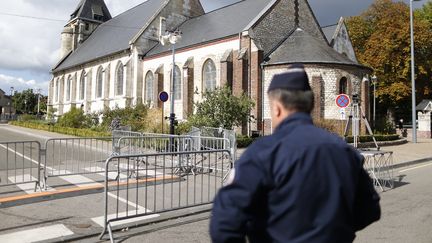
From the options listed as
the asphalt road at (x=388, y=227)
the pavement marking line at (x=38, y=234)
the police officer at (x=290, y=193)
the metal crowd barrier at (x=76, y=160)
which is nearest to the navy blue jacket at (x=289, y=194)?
the police officer at (x=290, y=193)

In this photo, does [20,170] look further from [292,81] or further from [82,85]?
[82,85]

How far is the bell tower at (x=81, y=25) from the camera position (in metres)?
50.5

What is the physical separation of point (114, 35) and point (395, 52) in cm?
3010

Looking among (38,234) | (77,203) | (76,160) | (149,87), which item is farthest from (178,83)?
(38,234)

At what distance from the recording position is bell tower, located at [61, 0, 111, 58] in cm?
5050

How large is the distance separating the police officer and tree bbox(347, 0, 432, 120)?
3871 cm

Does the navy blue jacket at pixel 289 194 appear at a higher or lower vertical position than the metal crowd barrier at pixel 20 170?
higher

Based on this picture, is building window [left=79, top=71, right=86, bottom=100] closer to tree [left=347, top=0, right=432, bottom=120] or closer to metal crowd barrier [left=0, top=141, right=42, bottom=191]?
metal crowd barrier [left=0, top=141, right=42, bottom=191]

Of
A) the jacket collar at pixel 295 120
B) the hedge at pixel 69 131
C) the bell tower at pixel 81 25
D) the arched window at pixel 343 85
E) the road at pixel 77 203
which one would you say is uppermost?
the bell tower at pixel 81 25

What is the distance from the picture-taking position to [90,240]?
5223mm

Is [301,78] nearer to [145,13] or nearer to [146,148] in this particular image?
[146,148]

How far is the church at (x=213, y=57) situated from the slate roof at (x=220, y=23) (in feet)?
0.42

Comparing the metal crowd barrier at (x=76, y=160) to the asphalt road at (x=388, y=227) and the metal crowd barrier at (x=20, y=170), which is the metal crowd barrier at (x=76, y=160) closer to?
the metal crowd barrier at (x=20, y=170)

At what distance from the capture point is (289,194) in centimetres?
187
